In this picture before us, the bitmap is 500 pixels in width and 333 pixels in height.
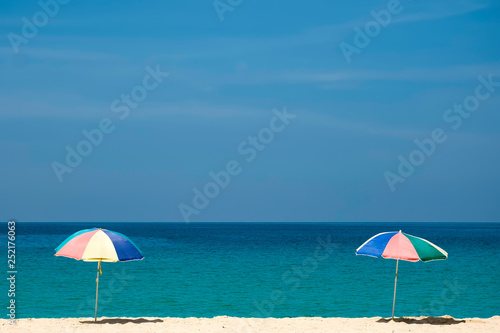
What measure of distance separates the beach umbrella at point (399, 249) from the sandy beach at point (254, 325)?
169 centimetres

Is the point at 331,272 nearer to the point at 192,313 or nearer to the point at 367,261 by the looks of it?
the point at 367,261

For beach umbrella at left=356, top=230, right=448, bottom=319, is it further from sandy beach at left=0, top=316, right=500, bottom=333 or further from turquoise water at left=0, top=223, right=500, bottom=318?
turquoise water at left=0, top=223, right=500, bottom=318

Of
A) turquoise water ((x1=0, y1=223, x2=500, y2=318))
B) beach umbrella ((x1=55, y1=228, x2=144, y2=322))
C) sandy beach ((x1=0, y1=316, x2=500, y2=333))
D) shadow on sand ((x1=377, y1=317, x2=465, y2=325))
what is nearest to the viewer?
beach umbrella ((x1=55, y1=228, x2=144, y2=322))

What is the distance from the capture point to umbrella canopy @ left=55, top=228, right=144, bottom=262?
1282 centimetres

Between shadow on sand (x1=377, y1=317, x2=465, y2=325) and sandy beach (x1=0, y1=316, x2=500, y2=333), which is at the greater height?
shadow on sand (x1=377, y1=317, x2=465, y2=325)

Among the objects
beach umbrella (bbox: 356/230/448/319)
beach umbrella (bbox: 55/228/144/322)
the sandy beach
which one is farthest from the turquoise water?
beach umbrella (bbox: 356/230/448/319)

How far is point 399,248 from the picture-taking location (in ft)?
44.7

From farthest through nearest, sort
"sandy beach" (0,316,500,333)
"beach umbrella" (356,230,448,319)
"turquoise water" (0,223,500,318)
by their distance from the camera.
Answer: "turquoise water" (0,223,500,318) → "sandy beach" (0,316,500,333) → "beach umbrella" (356,230,448,319)

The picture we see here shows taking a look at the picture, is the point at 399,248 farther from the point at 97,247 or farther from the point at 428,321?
the point at 97,247

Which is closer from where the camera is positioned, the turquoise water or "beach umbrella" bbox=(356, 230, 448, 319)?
"beach umbrella" bbox=(356, 230, 448, 319)

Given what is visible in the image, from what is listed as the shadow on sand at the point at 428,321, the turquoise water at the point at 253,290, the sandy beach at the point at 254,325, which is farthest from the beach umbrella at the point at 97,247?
the turquoise water at the point at 253,290

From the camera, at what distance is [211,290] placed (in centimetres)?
2772

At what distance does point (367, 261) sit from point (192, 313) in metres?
24.5

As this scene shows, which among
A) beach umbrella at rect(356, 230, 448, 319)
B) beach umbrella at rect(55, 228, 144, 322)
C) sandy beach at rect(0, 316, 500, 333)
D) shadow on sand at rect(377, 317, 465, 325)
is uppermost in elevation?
beach umbrella at rect(356, 230, 448, 319)
